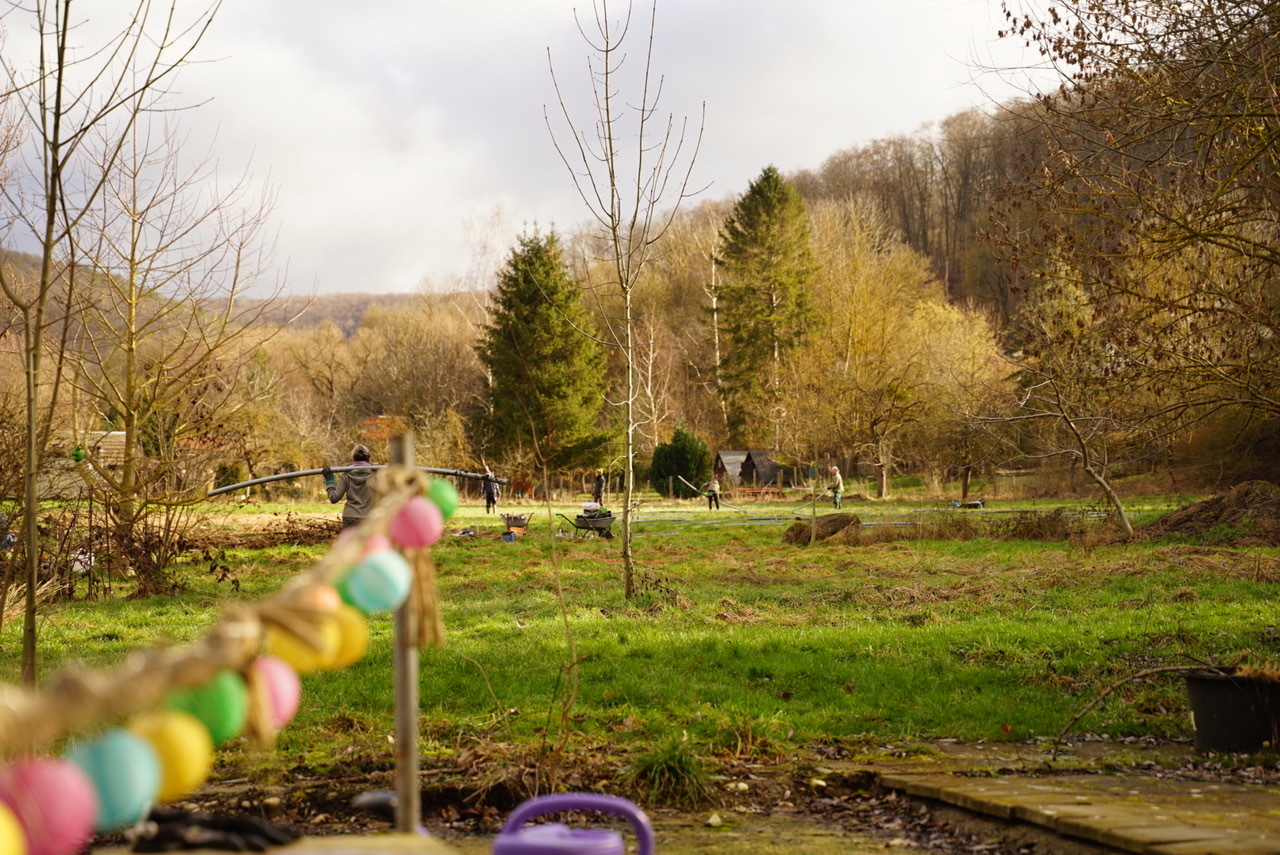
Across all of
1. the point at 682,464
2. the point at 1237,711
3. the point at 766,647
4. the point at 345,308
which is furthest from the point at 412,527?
the point at 345,308

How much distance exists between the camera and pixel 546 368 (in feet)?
129

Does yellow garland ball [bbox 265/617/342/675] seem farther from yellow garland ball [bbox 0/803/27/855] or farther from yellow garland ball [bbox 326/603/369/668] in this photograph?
yellow garland ball [bbox 0/803/27/855]

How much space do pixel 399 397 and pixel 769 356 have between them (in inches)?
693

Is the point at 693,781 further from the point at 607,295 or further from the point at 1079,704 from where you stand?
the point at 607,295

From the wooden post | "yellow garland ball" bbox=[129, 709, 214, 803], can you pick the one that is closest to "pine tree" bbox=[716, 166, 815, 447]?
the wooden post

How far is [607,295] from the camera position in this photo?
137 ft

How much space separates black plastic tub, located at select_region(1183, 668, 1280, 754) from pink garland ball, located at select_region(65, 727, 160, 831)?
6335 mm

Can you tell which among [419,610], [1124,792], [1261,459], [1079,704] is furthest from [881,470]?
[419,610]

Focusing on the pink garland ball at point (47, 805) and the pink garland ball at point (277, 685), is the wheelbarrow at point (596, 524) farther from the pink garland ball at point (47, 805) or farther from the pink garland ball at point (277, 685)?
the pink garland ball at point (47, 805)

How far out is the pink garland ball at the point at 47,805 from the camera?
1168 mm

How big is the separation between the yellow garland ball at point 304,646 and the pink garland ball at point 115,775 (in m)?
0.25

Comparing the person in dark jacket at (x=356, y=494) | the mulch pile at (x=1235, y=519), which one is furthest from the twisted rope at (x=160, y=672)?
the mulch pile at (x=1235, y=519)

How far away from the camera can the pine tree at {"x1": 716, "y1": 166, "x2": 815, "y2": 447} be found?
46000 mm

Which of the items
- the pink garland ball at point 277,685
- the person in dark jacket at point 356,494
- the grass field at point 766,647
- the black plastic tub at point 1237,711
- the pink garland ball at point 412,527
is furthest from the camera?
the person in dark jacket at point 356,494
